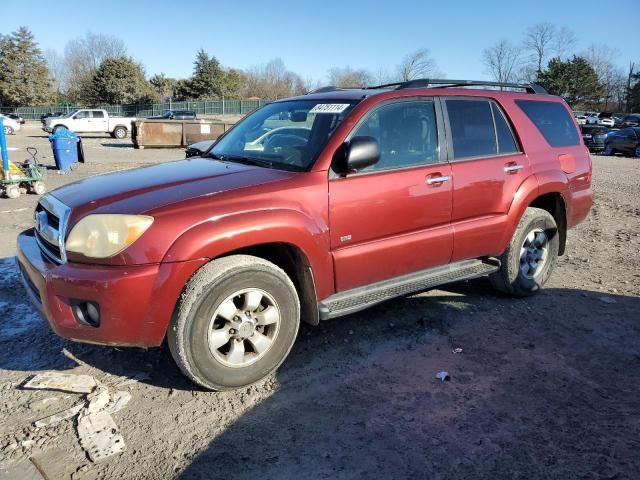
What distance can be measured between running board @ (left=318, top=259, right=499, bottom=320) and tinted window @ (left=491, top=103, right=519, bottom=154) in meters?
0.99

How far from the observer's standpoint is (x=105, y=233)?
2764 millimetres

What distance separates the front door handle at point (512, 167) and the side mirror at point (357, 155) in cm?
151

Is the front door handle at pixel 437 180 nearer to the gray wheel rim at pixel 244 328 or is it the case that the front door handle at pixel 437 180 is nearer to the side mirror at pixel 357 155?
the side mirror at pixel 357 155

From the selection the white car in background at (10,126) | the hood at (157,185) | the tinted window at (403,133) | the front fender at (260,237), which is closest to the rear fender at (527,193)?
the tinted window at (403,133)

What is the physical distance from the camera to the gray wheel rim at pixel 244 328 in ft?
9.87

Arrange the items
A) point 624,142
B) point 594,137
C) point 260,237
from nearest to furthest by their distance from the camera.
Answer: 1. point 260,237
2. point 624,142
3. point 594,137

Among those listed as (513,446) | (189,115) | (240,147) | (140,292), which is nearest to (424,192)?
(240,147)

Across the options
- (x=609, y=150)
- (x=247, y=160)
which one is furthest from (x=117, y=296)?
(x=609, y=150)

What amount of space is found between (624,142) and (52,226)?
83.5 ft

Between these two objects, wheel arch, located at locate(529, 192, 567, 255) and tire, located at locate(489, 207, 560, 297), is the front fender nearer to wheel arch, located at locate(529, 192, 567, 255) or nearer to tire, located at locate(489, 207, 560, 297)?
tire, located at locate(489, 207, 560, 297)

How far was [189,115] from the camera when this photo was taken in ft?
118

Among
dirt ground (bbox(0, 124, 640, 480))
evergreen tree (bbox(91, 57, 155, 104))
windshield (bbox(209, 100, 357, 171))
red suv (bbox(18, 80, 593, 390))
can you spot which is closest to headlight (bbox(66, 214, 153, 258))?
red suv (bbox(18, 80, 593, 390))

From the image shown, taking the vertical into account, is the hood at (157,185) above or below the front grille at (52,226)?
above

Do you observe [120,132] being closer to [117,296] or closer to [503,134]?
[503,134]
